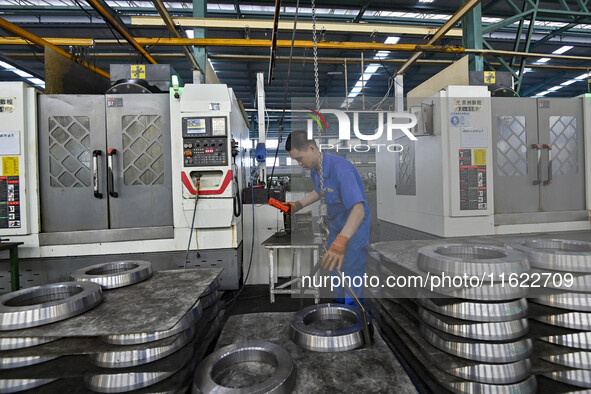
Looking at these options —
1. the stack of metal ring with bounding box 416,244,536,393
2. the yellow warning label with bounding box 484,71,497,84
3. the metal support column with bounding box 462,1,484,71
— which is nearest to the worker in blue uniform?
the stack of metal ring with bounding box 416,244,536,393

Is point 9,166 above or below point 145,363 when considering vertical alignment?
above

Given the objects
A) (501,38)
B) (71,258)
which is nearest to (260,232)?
(71,258)

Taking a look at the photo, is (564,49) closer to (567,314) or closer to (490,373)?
(567,314)

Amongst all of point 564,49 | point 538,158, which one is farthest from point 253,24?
point 564,49

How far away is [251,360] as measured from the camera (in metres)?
0.63

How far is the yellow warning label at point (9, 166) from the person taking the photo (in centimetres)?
→ 214

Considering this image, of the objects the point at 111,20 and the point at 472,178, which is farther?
the point at 111,20

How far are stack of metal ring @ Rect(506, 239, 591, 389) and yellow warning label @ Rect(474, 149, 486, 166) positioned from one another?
1642 mm

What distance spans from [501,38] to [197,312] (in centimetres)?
692

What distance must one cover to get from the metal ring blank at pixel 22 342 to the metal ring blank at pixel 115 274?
0.27m

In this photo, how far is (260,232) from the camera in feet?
10.1

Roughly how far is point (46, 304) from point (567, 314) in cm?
115

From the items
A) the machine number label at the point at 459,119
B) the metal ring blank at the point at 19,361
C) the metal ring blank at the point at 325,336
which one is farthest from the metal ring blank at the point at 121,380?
the machine number label at the point at 459,119

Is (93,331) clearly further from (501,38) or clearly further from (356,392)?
(501,38)
